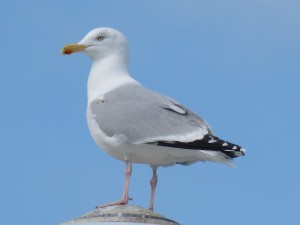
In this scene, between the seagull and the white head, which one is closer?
the seagull

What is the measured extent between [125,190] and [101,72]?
3.83 ft

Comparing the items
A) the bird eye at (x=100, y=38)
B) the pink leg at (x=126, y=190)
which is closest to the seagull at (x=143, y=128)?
the pink leg at (x=126, y=190)

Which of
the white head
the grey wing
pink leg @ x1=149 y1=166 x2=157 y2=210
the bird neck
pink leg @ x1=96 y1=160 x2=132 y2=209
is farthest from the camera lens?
the white head

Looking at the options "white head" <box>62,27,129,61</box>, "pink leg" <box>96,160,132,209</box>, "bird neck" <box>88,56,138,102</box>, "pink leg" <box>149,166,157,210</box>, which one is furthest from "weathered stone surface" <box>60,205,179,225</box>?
"white head" <box>62,27,129,61</box>

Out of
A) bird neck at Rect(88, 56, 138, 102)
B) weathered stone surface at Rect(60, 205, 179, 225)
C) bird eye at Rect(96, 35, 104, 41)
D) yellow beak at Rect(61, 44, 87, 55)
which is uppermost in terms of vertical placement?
bird eye at Rect(96, 35, 104, 41)

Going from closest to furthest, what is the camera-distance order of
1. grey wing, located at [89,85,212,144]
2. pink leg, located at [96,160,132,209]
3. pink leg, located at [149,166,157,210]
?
pink leg, located at [96,160,132,209], grey wing, located at [89,85,212,144], pink leg, located at [149,166,157,210]

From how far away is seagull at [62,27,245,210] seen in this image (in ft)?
18.6

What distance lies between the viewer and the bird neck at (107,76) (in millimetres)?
6287

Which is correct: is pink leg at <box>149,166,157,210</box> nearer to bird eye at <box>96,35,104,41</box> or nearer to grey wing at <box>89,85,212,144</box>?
grey wing at <box>89,85,212,144</box>

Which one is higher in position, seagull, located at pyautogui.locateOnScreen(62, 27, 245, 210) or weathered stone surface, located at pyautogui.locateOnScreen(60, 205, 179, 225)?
seagull, located at pyautogui.locateOnScreen(62, 27, 245, 210)

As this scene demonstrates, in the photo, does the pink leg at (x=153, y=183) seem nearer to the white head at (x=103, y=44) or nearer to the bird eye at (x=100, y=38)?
the white head at (x=103, y=44)

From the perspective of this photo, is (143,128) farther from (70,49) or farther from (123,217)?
(70,49)

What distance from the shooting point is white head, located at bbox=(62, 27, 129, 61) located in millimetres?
6473

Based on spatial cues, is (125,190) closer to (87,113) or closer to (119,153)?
(119,153)
